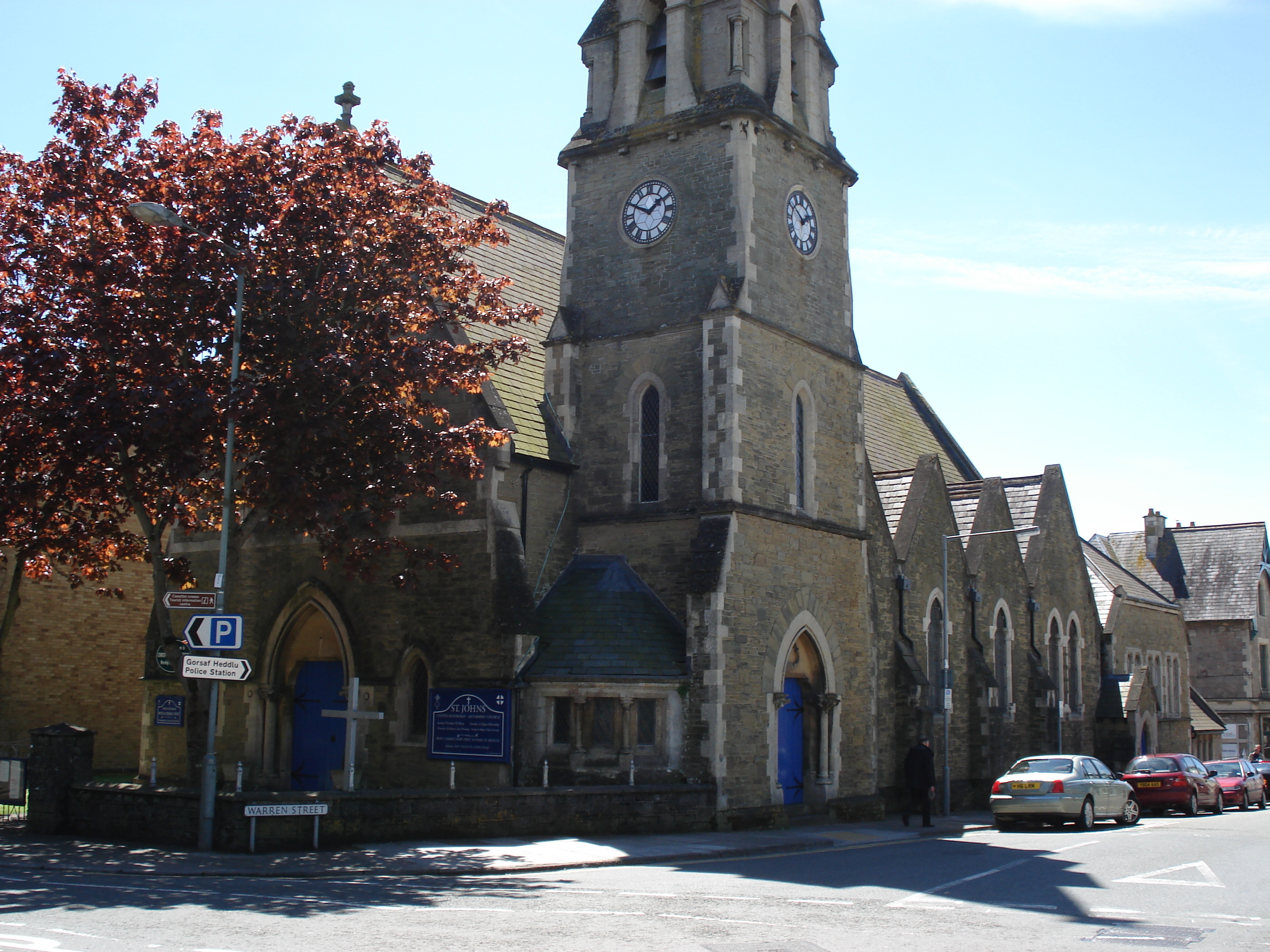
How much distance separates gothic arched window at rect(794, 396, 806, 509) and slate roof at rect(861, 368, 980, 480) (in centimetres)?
822

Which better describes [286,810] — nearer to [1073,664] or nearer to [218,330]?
[218,330]

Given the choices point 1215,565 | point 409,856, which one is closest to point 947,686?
point 409,856

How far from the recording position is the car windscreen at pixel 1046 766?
75.2 feet

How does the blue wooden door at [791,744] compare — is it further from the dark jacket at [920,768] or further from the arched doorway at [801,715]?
the dark jacket at [920,768]

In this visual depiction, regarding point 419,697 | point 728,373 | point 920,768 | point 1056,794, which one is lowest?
point 1056,794

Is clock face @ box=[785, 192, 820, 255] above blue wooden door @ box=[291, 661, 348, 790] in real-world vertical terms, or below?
above

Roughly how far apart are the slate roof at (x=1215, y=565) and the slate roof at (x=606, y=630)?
40.0m

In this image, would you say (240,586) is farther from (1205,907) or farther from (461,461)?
(1205,907)

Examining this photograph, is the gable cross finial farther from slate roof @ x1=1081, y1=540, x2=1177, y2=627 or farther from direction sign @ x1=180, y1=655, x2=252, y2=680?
slate roof @ x1=1081, y1=540, x2=1177, y2=627

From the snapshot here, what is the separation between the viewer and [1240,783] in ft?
106

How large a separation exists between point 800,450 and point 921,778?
646 centimetres

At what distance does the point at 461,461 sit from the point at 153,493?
4298 mm

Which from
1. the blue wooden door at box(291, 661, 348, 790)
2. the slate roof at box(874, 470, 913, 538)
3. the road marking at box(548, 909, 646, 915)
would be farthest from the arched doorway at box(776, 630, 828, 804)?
the road marking at box(548, 909, 646, 915)

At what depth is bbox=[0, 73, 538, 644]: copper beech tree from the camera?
54.2ft
